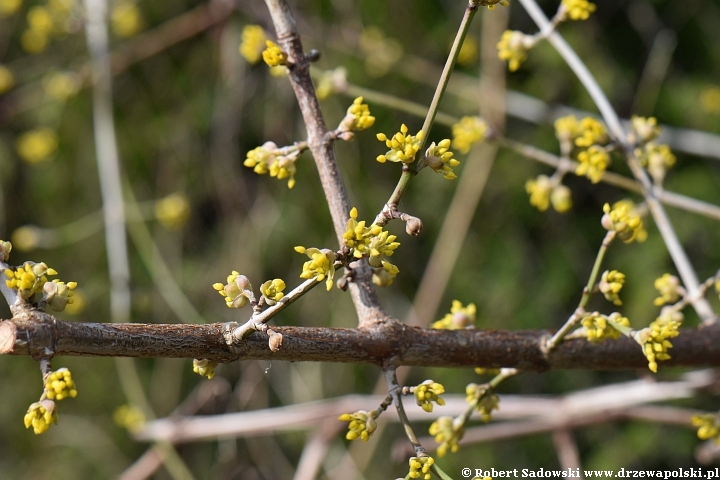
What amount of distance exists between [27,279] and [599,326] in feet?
2.03

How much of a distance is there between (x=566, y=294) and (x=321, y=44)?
1.07 meters

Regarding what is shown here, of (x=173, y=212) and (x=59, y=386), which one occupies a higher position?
(x=173, y=212)

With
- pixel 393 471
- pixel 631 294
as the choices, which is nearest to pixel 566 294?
pixel 631 294

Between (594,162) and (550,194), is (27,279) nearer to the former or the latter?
(594,162)

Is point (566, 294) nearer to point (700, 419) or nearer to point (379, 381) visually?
point (379, 381)

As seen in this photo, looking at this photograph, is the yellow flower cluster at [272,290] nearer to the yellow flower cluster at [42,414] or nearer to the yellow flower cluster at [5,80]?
the yellow flower cluster at [42,414]

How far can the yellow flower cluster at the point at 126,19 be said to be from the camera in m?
2.20

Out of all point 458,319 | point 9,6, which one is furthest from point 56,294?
point 9,6

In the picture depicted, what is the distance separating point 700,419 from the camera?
0.95 meters

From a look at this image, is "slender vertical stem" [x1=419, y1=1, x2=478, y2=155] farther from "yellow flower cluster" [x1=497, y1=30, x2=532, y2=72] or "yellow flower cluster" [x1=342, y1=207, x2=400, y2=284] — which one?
"yellow flower cluster" [x1=497, y1=30, x2=532, y2=72]

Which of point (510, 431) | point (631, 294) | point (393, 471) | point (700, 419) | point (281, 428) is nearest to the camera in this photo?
point (700, 419)

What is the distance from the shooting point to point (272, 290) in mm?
697

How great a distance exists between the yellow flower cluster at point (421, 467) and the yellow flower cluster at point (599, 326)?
257mm

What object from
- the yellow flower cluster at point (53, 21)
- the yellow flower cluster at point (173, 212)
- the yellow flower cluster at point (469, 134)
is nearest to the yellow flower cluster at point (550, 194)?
the yellow flower cluster at point (469, 134)
